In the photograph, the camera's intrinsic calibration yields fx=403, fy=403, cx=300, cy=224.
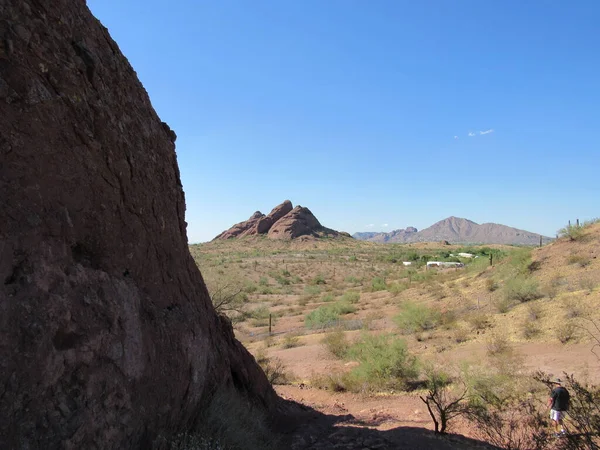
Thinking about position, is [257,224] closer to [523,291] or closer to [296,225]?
[296,225]

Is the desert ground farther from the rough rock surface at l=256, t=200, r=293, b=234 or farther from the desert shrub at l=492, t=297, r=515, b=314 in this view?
the rough rock surface at l=256, t=200, r=293, b=234

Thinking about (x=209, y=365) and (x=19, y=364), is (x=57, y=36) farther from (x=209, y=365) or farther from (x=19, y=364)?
(x=209, y=365)

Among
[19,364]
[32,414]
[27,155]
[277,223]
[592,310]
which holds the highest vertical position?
[277,223]

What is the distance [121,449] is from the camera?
11.7 feet

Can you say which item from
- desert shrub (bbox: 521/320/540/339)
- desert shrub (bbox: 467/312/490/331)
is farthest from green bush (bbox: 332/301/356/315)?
desert shrub (bbox: 521/320/540/339)

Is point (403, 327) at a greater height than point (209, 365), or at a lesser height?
lesser

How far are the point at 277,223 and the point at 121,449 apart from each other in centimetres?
10412

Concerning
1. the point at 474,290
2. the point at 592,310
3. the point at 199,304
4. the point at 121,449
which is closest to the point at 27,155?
the point at 121,449

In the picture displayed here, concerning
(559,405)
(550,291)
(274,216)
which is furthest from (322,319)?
(274,216)

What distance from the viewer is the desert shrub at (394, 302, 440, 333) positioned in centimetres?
1858

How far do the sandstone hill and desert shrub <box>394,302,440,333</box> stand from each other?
262 ft

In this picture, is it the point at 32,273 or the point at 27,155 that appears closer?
the point at 32,273

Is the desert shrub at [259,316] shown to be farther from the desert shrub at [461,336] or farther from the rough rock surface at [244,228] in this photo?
the rough rock surface at [244,228]

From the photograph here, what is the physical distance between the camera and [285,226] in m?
103
